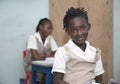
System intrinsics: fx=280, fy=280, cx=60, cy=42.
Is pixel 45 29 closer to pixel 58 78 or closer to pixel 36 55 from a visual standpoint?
pixel 36 55

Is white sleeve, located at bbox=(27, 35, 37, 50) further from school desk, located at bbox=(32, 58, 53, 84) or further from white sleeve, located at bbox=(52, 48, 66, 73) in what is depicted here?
white sleeve, located at bbox=(52, 48, 66, 73)

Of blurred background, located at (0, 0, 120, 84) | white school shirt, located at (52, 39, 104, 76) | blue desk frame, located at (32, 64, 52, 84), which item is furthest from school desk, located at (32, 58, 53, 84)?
blurred background, located at (0, 0, 120, 84)

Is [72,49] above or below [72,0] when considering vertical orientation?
below

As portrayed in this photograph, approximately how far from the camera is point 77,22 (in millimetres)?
2158

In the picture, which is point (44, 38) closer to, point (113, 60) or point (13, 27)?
point (13, 27)

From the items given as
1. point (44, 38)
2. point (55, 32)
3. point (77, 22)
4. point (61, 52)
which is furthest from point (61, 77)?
point (55, 32)

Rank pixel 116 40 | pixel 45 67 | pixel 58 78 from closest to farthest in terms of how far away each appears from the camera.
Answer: pixel 58 78, pixel 45 67, pixel 116 40

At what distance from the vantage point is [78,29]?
7.06ft

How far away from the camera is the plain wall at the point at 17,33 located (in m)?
4.67

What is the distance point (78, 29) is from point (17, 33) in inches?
105

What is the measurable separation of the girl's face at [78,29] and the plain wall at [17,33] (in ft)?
8.32

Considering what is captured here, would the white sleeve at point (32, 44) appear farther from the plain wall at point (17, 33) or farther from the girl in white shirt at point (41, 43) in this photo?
the plain wall at point (17, 33)

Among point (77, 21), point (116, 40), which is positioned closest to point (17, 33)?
point (116, 40)

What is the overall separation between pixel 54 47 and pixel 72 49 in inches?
78.4
